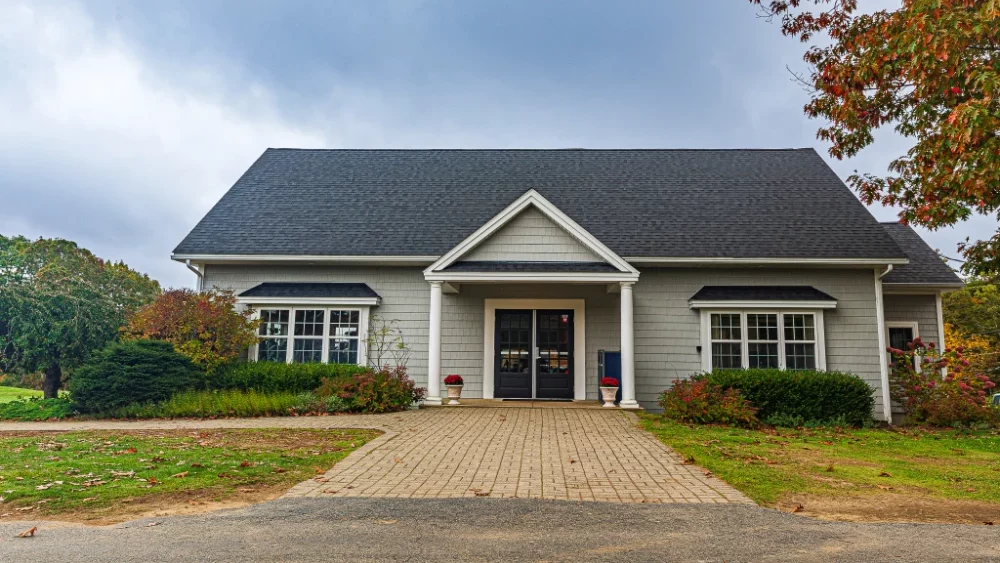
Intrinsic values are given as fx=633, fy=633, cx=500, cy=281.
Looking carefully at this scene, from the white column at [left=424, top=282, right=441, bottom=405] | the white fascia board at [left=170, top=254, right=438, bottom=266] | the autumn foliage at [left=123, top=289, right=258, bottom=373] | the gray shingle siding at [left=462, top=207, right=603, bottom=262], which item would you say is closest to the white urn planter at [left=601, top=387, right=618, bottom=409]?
the gray shingle siding at [left=462, top=207, right=603, bottom=262]

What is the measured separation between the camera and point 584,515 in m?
5.36

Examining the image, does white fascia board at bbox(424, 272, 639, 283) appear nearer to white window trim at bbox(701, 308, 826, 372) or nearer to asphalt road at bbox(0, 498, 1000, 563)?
white window trim at bbox(701, 308, 826, 372)

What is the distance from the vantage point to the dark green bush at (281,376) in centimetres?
1391

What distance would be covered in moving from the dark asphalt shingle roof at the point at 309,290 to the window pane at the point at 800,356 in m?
10.2

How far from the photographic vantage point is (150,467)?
722 centimetres

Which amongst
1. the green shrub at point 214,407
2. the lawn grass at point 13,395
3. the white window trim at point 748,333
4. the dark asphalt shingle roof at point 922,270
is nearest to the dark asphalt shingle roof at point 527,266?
the white window trim at point 748,333

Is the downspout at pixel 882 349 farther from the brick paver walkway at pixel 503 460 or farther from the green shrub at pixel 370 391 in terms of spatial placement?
the green shrub at pixel 370 391

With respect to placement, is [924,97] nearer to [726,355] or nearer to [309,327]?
[726,355]

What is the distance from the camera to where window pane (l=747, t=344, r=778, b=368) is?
15.3m

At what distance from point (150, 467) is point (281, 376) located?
6737mm

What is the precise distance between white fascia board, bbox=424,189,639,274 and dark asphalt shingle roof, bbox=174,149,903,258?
144 cm

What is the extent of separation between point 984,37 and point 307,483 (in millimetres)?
10420

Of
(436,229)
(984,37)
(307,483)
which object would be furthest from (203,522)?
(436,229)

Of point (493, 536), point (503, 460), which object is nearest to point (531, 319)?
point (503, 460)
